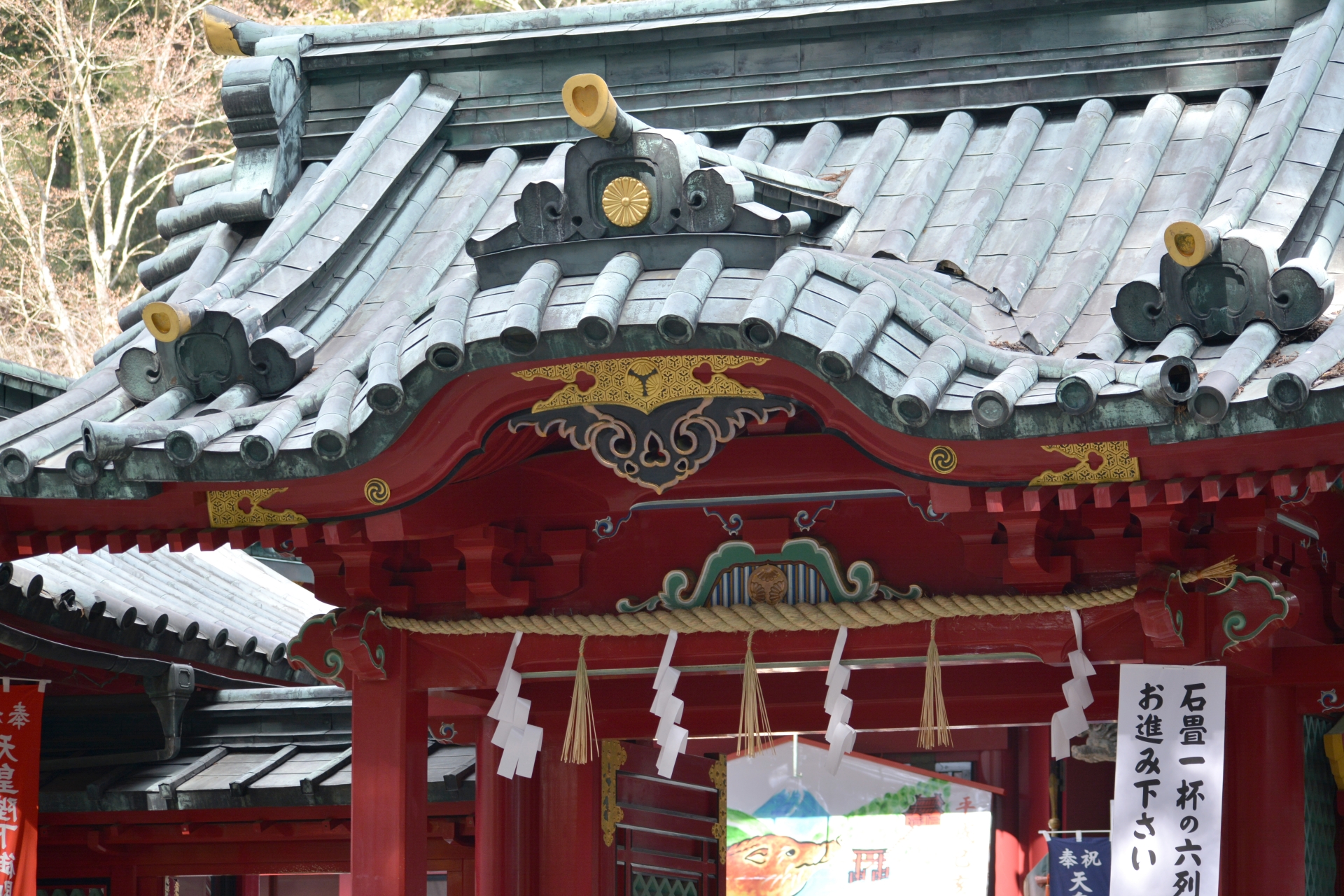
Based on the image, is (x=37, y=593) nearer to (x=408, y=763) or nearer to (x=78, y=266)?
(x=408, y=763)

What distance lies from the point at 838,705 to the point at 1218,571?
4.60ft

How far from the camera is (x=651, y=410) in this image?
5.33 m

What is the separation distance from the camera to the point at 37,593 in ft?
24.7

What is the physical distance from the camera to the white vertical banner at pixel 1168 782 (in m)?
5.13

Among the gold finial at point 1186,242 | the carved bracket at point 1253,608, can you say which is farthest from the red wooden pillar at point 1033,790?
the gold finial at point 1186,242

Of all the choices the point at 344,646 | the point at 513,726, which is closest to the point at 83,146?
the point at 344,646

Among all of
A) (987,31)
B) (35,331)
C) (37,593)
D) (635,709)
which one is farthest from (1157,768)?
(35,331)

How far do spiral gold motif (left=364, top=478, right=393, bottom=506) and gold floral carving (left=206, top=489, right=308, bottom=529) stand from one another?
0.30 meters

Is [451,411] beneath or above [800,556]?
above

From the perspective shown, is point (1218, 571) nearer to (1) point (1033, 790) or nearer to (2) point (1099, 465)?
(2) point (1099, 465)

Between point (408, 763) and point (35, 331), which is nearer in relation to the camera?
point (408, 763)

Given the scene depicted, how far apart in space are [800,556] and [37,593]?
3.73m

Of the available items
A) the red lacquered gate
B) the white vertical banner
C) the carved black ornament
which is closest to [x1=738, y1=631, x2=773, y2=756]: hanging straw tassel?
the white vertical banner

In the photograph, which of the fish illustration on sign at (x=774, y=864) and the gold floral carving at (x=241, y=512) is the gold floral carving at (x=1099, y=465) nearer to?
the gold floral carving at (x=241, y=512)
